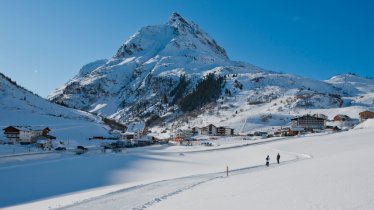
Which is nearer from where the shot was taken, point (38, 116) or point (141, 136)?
point (38, 116)

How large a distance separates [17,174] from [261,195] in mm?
35825

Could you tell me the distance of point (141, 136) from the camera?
441 ft

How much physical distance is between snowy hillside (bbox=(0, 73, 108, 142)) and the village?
562cm

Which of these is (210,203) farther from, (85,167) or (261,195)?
(85,167)

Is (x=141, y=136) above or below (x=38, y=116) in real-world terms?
below

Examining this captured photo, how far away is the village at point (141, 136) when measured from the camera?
86.1 meters

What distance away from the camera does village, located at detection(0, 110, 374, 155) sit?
283 feet

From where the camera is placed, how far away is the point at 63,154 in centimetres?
7119

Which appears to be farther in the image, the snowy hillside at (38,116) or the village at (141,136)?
the snowy hillside at (38,116)

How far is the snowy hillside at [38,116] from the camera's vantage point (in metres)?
116

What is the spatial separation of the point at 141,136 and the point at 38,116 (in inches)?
1457

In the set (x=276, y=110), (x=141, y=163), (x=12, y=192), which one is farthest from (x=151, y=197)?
(x=276, y=110)

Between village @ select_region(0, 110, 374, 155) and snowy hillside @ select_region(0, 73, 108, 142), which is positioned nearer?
village @ select_region(0, 110, 374, 155)

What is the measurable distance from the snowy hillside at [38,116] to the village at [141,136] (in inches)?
221
